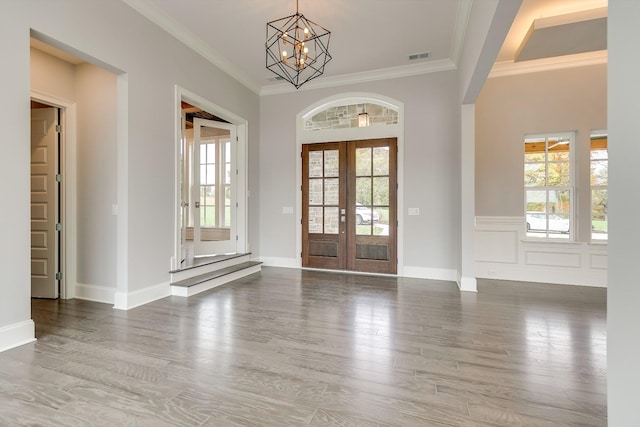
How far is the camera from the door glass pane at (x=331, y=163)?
5.84 meters

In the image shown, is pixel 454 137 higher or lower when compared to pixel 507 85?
lower

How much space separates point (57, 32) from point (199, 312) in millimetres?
3029

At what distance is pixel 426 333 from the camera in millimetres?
2965

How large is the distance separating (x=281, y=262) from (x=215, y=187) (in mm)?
1936

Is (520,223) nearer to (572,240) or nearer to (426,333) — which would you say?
(572,240)

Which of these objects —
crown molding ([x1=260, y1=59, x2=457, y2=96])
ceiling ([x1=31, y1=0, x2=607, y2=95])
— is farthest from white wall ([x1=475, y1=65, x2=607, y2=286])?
crown molding ([x1=260, y1=59, x2=457, y2=96])

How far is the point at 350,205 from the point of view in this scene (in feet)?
18.8

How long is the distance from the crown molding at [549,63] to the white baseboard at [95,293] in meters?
6.49

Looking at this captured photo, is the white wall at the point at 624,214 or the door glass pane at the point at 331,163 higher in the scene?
the door glass pane at the point at 331,163

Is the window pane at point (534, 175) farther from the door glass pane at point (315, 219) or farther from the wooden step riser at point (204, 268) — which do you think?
the wooden step riser at point (204, 268)

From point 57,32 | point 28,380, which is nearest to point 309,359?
point 28,380

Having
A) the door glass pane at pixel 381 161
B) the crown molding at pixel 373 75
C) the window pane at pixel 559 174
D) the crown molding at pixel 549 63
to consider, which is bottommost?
the window pane at pixel 559 174

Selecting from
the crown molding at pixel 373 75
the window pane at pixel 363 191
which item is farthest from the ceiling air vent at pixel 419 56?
the window pane at pixel 363 191

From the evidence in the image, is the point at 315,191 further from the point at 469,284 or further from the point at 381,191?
the point at 469,284
